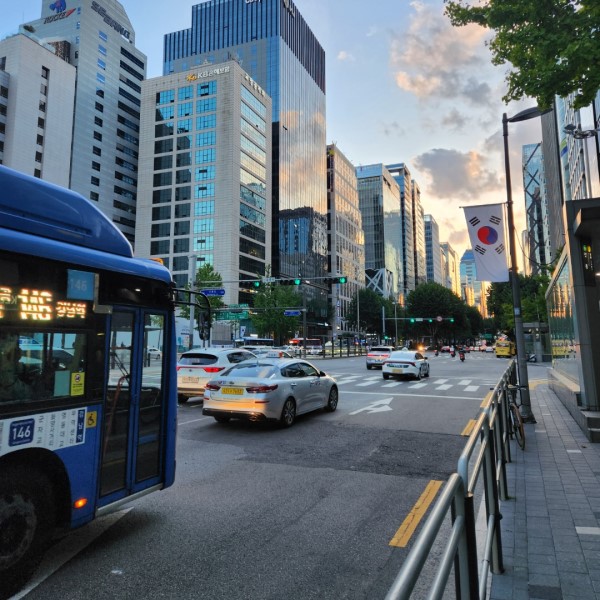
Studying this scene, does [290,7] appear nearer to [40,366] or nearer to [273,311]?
[273,311]

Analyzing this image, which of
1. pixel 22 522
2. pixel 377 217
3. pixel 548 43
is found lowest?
pixel 22 522

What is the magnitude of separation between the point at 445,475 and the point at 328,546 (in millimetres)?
3211

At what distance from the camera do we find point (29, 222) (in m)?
4.15

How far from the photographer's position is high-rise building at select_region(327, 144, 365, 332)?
11569 centimetres

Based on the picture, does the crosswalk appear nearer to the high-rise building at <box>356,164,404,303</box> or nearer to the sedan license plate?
the sedan license plate

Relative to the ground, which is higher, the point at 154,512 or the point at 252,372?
the point at 252,372

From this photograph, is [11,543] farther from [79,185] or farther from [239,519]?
[79,185]

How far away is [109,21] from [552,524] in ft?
388

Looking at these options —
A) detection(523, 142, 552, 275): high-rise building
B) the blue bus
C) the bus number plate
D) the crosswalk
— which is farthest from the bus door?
detection(523, 142, 552, 275): high-rise building

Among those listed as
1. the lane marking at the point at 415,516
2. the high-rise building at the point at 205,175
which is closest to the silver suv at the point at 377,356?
the lane marking at the point at 415,516

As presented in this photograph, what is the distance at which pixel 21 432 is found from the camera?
3.71 metres

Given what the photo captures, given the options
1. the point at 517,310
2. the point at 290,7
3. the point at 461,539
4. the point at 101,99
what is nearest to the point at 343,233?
the point at 290,7

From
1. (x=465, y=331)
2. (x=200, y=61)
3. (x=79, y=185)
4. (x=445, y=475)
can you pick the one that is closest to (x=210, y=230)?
(x=79, y=185)

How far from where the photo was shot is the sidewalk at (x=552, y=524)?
3592 mm
